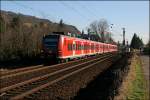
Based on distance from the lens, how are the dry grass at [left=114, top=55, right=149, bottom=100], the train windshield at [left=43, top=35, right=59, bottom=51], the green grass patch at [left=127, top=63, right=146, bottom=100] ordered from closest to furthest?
1. the dry grass at [left=114, top=55, right=149, bottom=100]
2. the green grass patch at [left=127, top=63, right=146, bottom=100]
3. the train windshield at [left=43, top=35, right=59, bottom=51]

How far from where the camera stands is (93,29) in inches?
5182

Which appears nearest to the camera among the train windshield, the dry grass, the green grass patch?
the dry grass

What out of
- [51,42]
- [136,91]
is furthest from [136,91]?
[51,42]

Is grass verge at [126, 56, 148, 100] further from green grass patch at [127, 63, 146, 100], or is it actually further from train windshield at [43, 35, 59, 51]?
train windshield at [43, 35, 59, 51]

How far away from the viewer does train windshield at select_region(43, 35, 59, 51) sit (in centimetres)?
→ 3327

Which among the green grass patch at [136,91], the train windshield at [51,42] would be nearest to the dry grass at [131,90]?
the green grass patch at [136,91]

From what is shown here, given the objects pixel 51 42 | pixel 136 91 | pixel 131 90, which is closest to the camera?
pixel 131 90

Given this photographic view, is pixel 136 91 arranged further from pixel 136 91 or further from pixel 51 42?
pixel 51 42

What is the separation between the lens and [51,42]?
3356 centimetres

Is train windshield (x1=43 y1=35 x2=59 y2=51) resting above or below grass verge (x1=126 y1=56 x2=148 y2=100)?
above

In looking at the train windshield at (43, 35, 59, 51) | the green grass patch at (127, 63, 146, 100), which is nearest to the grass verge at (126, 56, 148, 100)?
the green grass patch at (127, 63, 146, 100)

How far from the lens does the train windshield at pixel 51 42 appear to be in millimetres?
33272

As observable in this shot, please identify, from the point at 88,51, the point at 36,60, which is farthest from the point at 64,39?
the point at 88,51

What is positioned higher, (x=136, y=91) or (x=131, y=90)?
(x=131, y=90)
